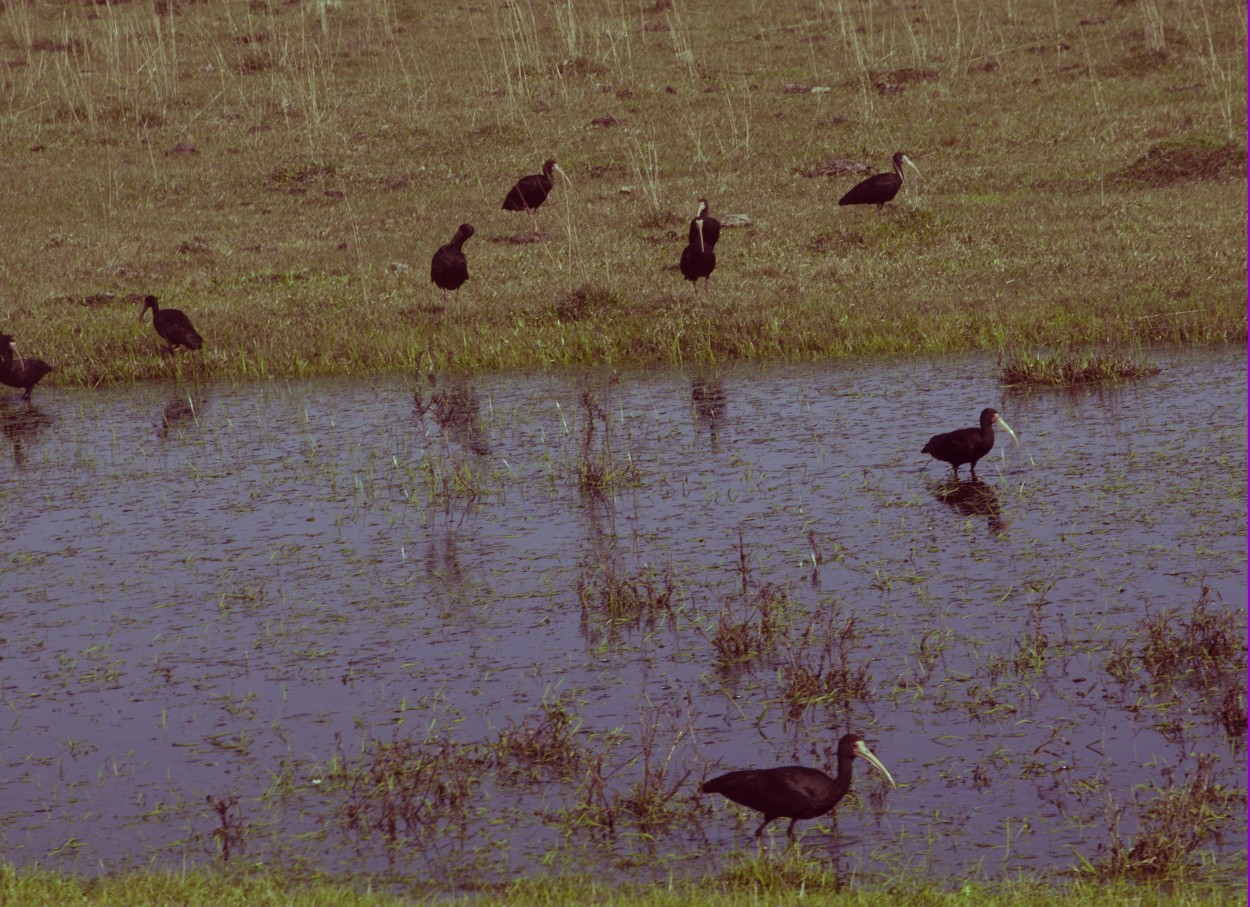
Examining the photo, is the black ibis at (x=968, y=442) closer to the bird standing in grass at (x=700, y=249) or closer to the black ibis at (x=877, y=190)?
the bird standing in grass at (x=700, y=249)

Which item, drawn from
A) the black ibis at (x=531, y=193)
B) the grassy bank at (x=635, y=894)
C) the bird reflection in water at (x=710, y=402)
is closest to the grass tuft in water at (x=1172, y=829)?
the grassy bank at (x=635, y=894)

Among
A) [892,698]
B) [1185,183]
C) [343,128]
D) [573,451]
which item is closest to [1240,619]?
[892,698]

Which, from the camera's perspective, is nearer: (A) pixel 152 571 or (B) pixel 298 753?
(B) pixel 298 753

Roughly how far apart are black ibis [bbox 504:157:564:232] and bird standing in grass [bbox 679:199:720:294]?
574 cm

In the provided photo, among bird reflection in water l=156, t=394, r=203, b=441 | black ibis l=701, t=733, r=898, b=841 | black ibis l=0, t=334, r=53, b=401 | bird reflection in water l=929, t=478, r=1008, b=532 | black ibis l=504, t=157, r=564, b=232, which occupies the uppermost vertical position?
black ibis l=504, t=157, r=564, b=232

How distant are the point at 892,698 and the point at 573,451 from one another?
6.71 meters

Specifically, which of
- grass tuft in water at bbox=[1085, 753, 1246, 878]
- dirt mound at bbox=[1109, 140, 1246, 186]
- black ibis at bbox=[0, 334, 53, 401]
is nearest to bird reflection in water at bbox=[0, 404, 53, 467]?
black ibis at bbox=[0, 334, 53, 401]

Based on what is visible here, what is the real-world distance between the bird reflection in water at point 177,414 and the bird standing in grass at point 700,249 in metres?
6.38

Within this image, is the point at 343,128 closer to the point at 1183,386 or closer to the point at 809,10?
the point at 809,10

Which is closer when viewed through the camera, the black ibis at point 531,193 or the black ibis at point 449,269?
the black ibis at point 449,269

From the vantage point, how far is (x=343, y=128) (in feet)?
112

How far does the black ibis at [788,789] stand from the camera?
7270 millimetres

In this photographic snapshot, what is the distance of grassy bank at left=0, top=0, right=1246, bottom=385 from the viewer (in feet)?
66.4

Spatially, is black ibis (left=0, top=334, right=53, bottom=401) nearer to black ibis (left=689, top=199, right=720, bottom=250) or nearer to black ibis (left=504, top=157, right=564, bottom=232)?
black ibis (left=689, top=199, right=720, bottom=250)
